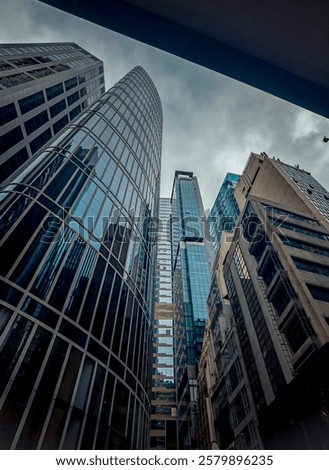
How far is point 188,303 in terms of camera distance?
230ft

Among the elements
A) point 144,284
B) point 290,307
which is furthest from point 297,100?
point 144,284

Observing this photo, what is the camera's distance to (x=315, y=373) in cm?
1836

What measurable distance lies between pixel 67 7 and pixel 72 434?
50.0 ft

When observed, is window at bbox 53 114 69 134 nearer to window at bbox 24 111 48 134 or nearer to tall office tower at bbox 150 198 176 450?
window at bbox 24 111 48 134

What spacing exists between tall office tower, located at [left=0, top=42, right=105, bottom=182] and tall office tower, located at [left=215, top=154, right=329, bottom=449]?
110ft

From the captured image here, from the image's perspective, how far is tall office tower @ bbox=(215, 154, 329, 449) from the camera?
18562 millimetres

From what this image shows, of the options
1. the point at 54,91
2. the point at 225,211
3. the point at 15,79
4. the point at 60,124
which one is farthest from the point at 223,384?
the point at 225,211

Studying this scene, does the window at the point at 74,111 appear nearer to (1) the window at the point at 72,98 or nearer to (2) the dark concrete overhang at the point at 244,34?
(1) the window at the point at 72,98

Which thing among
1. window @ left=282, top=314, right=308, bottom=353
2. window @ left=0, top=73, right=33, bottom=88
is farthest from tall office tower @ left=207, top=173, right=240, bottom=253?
window @ left=0, top=73, right=33, bottom=88

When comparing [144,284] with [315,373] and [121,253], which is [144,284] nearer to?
[121,253]

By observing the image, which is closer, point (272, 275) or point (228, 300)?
point (272, 275)

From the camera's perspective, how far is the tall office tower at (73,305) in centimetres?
1145

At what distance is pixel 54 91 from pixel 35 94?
28.5ft

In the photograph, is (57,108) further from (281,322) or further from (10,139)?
(281,322)
